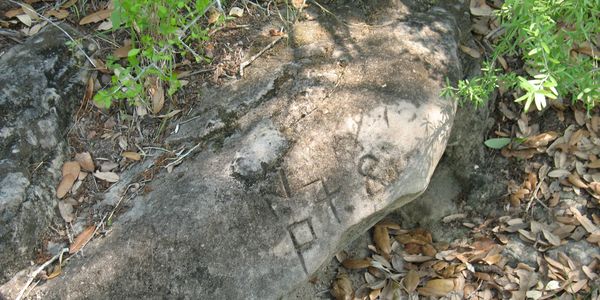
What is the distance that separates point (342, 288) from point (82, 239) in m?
1.28

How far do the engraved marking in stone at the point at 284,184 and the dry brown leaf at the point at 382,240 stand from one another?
80 cm

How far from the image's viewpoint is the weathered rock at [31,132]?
2.34 m

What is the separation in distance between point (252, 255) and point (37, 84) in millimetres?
1265

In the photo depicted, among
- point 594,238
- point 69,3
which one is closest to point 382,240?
point 594,238

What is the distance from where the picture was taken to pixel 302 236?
2.43m

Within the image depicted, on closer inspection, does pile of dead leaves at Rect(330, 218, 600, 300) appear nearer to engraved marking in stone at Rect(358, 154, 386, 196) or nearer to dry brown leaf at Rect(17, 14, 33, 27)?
engraved marking in stone at Rect(358, 154, 386, 196)

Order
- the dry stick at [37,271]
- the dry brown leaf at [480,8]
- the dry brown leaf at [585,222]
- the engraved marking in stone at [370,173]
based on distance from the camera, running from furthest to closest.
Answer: the dry brown leaf at [480,8] → the dry brown leaf at [585,222] → the engraved marking in stone at [370,173] → the dry stick at [37,271]

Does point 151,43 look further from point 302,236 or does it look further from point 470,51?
point 470,51

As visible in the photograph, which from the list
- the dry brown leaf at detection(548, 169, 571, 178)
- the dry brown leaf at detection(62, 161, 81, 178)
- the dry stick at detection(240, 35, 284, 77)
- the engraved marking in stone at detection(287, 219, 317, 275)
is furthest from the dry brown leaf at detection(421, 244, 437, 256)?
the dry brown leaf at detection(62, 161, 81, 178)

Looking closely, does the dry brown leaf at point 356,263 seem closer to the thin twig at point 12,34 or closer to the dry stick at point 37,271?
the dry stick at point 37,271

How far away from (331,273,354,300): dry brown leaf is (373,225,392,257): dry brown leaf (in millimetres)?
245

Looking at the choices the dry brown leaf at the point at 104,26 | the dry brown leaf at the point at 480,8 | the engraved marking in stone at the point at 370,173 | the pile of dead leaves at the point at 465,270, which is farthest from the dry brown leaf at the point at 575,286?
the dry brown leaf at the point at 104,26

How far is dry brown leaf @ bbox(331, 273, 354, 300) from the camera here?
290 cm

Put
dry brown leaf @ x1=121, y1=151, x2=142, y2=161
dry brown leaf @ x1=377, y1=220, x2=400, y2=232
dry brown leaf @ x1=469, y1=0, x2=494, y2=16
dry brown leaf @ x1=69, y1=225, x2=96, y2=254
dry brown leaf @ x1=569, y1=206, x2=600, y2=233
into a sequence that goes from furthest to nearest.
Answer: dry brown leaf @ x1=469, y1=0, x2=494, y2=16 → dry brown leaf @ x1=377, y1=220, x2=400, y2=232 → dry brown leaf @ x1=569, y1=206, x2=600, y2=233 → dry brown leaf @ x1=121, y1=151, x2=142, y2=161 → dry brown leaf @ x1=69, y1=225, x2=96, y2=254
